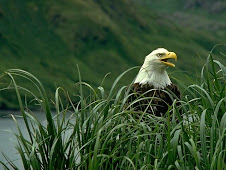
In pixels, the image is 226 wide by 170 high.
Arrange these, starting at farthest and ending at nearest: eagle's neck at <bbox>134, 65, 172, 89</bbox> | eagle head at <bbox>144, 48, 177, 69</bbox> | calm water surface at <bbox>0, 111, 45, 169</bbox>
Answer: eagle head at <bbox>144, 48, 177, 69</bbox> < eagle's neck at <bbox>134, 65, 172, 89</bbox> < calm water surface at <bbox>0, 111, 45, 169</bbox>

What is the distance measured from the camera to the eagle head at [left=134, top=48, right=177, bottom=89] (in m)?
9.40

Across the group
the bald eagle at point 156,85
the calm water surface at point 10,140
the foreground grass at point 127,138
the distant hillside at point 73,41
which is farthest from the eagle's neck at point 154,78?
the distant hillside at point 73,41

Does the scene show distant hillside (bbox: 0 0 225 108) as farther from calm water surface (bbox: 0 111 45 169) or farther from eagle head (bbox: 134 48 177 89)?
eagle head (bbox: 134 48 177 89)

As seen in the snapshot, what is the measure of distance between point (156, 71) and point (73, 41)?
16597 centimetres

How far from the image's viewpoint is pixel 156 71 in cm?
962

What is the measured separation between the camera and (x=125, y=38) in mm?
178500

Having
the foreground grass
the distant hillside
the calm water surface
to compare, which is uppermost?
the distant hillside

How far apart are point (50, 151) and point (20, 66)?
479ft

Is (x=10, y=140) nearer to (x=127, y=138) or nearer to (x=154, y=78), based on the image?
(x=127, y=138)

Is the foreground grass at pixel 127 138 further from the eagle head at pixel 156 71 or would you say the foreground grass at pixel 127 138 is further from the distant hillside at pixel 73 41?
the distant hillside at pixel 73 41

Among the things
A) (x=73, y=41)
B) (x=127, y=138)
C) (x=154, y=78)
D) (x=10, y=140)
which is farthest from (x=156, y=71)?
(x=73, y=41)

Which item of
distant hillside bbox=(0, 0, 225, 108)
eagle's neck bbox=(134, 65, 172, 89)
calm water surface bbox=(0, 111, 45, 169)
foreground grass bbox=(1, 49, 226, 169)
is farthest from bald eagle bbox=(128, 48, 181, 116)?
distant hillside bbox=(0, 0, 225, 108)

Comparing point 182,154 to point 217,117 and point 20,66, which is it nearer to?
point 217,117

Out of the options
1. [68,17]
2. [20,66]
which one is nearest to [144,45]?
[68,17]
